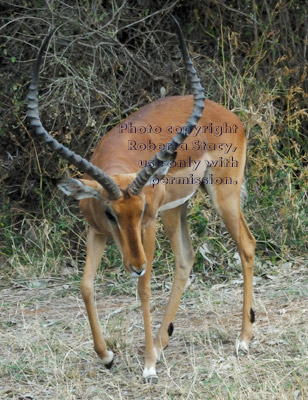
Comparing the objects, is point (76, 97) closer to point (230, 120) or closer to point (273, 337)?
point (230, 120)

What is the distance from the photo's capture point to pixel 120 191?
4.87 meters

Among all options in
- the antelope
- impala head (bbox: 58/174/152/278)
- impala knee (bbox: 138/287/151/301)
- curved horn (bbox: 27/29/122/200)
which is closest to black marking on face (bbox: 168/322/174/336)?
the antelope

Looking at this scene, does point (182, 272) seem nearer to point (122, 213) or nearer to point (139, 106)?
point (122, 213)

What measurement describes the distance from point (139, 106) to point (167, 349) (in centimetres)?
327

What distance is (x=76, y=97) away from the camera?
8.00m

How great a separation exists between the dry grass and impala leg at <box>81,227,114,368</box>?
0.11 meters

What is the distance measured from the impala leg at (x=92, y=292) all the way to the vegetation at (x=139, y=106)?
1.16m

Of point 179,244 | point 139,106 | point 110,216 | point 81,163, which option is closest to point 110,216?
point 110,216

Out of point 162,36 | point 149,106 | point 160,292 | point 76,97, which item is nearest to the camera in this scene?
point 149,106

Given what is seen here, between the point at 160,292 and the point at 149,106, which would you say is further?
the point at 160,292

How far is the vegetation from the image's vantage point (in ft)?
24.0

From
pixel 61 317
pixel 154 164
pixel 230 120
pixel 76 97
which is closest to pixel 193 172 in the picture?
pixel 230 120

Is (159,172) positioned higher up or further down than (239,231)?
higher up

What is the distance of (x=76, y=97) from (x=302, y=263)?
103 inches
